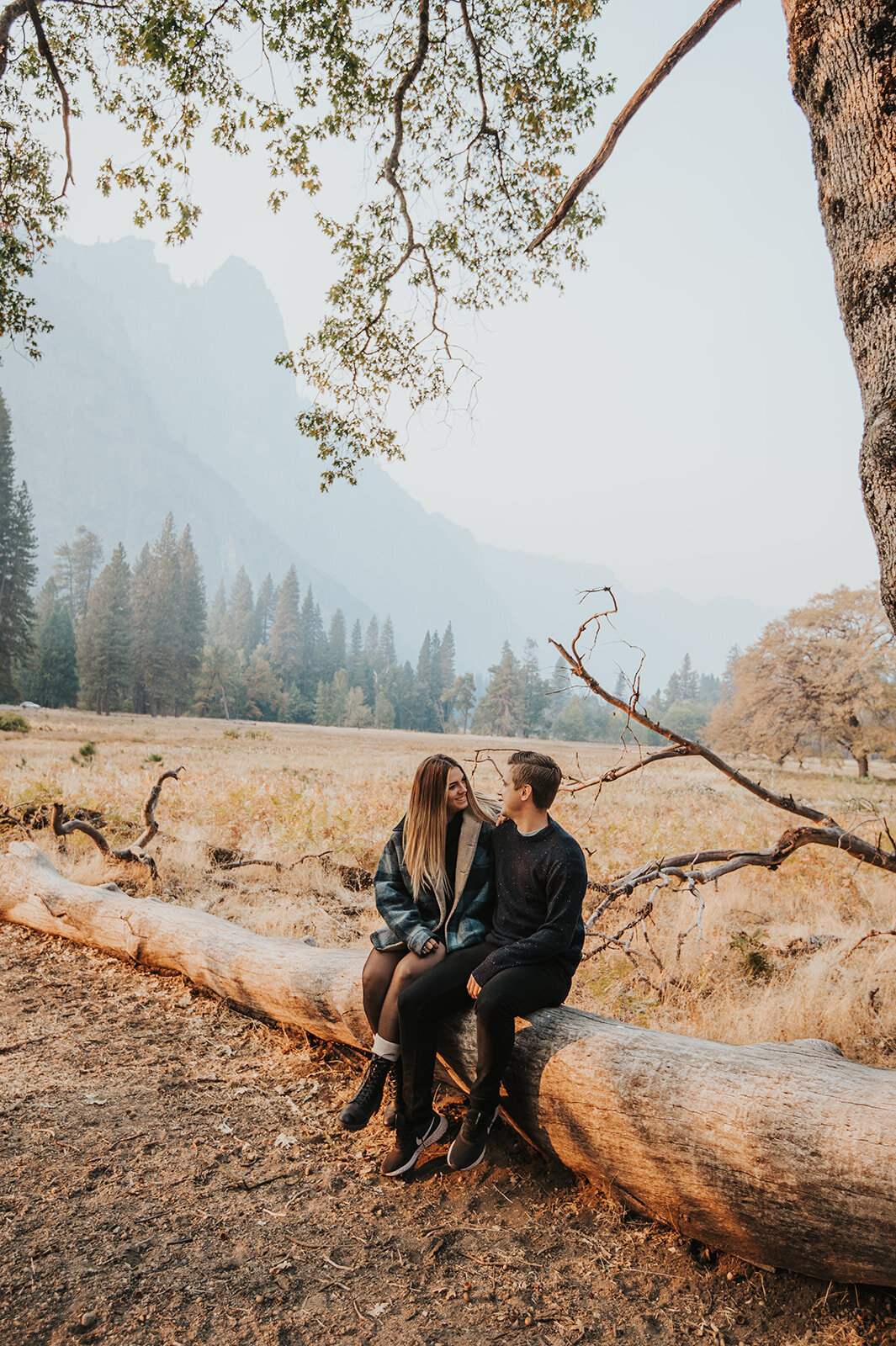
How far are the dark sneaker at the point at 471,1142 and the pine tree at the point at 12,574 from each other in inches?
1614

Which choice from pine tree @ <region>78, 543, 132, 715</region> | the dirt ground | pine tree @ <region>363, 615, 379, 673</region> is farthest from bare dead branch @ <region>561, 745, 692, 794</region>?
pine tree @ <region>363, 615, 379, 673</region>

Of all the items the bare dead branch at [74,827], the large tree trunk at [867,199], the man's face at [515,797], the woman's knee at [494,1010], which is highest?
the large tree trunk at [867,199]

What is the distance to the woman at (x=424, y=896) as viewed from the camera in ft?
10.9

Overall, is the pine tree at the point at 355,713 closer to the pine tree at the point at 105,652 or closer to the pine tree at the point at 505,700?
→ the pine tree at the point at 505,700

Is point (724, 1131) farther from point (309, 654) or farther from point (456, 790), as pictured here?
point (309, 654)

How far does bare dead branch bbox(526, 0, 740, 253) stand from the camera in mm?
2877

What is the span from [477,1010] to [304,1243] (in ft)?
3.21

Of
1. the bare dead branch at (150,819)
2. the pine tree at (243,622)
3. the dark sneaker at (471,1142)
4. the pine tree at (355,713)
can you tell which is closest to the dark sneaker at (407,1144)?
the dark sneaker at (471,1142)

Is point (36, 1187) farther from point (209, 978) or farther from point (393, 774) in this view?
point (393, 774)

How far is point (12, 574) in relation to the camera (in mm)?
39719

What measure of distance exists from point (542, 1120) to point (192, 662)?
215 feet

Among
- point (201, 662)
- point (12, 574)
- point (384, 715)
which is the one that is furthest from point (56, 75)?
point (384, 715)

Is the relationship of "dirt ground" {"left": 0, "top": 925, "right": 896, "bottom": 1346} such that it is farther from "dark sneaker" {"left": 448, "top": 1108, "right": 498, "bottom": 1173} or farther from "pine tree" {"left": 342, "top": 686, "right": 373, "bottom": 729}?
"pine tree" {"left": 342, "top": 686, "right": 373, "bottom": 729}

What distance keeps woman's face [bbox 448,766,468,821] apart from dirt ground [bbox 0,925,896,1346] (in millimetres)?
1455
